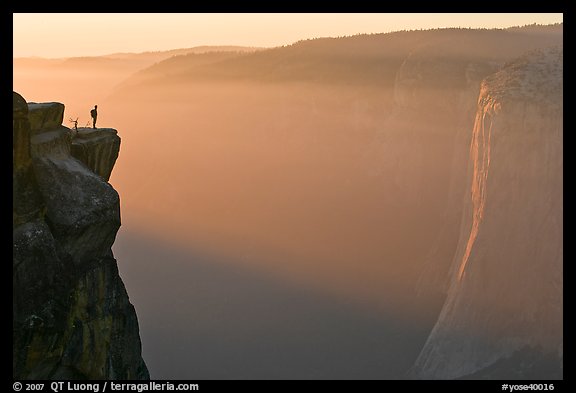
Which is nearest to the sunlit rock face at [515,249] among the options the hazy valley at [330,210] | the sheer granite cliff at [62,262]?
the hazy valley at [330,210]

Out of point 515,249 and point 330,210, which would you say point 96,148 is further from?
point 330,210

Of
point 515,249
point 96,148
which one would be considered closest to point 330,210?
point 515,249

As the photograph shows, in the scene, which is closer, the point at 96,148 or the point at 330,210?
the point at 96,148

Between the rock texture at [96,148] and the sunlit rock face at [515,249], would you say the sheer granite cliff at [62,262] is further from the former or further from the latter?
the sunlit rock face at [515,249]

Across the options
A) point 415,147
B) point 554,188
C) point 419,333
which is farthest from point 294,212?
point 554,188

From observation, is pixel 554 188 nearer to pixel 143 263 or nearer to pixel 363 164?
pixel 363 164

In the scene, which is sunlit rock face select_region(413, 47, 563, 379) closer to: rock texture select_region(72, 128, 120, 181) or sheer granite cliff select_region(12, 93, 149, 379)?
sheer granite cliff select_region(12, 93, 149, 379)
